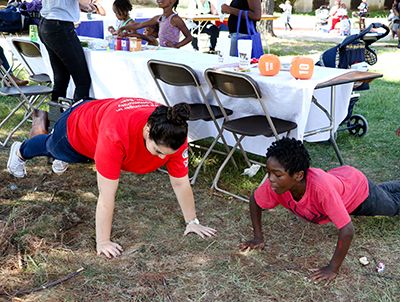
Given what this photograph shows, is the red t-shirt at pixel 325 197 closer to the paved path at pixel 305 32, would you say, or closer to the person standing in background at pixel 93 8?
the person standing in background at pixel 93 8

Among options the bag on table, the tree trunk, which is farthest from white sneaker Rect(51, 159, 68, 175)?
the tree trunk

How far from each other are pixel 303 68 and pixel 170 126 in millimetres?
1303

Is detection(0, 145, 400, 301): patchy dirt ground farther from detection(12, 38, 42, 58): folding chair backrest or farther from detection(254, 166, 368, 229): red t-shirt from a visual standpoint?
detection(12, 38, 42, 58): folding chair backrest

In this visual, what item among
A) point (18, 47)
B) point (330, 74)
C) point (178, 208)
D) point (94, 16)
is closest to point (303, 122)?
point (330, 74)

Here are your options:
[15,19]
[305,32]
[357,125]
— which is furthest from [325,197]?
[305,32]

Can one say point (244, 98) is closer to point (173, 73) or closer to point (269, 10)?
point (173, 73)

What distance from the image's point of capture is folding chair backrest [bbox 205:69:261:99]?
3.20 metres

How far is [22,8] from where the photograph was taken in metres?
5.94

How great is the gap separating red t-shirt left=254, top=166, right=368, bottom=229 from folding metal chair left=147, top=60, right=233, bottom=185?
1036mm

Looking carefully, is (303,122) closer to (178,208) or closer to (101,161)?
(178,208)

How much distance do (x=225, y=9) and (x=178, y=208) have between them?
2.67 meters

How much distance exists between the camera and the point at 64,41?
4.14 metres

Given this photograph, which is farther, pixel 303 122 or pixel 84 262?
pixel 303 122

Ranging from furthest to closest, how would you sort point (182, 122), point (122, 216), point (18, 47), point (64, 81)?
point (18, 47) < point (64, 81) < point (122, 216) < point (182, 122)
